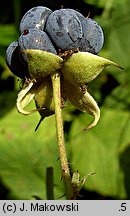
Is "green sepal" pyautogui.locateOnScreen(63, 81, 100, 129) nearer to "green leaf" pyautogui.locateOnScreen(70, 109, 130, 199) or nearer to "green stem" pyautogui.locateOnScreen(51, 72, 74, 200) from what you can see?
"green stem" pyautogui.locateOnScreen(51, 72, 74, 200)

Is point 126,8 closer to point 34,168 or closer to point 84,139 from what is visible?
point 84,139

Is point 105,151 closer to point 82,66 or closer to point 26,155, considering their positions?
point 26,155

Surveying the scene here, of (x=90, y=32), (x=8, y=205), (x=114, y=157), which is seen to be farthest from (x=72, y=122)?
(x=90, y=32)

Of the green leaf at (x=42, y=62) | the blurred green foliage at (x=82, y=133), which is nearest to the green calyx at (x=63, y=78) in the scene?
the green leaf at (x=42, y=62)

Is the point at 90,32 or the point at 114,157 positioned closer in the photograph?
the point at 90,32

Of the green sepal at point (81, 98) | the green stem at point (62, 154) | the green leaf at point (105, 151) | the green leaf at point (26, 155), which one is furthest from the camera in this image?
the green leaf at point (105, 151)

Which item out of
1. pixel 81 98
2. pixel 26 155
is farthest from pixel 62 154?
pixel 26 155

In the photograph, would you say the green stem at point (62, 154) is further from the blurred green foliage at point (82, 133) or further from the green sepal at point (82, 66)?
the blurred green foliage at point (82, 133)
